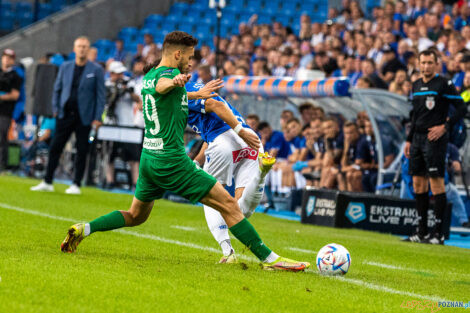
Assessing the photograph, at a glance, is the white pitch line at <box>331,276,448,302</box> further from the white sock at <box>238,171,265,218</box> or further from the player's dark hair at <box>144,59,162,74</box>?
the player's dark hair at <box>144,59,162,74</box>

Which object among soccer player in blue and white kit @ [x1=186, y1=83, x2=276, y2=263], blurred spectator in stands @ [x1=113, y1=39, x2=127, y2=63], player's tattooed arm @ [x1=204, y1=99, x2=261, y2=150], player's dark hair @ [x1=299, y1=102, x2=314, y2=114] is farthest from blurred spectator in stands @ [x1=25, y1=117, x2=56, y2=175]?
player's tattooed arm @ [x1=204, y1=99, x2=261, y2=150]

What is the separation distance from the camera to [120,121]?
18.7m

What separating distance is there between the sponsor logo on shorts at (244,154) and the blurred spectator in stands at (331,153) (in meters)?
7.13

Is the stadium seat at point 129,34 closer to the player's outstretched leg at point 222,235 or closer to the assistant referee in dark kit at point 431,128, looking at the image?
the assistant referee in dark kit at point 431,128

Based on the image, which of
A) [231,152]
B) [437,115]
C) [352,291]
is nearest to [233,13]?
[437,115]

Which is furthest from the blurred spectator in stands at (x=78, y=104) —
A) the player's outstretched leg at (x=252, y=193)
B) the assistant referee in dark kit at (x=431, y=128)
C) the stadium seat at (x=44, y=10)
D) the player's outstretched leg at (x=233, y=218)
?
the stadium seat at (x=44, y=10)

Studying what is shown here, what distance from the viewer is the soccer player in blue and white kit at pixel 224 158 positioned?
7168 millimetres

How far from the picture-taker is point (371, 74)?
15.9 m

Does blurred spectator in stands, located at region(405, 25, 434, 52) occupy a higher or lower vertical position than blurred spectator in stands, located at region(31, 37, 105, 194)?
higher

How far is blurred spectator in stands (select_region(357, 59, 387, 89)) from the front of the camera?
15.5m

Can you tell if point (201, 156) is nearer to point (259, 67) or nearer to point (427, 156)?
point (427, 156)

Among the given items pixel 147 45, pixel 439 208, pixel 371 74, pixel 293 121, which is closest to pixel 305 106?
pixel 293 121

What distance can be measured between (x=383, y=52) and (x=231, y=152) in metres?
10.4

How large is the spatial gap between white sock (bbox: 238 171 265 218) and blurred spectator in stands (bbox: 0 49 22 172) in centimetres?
1191
